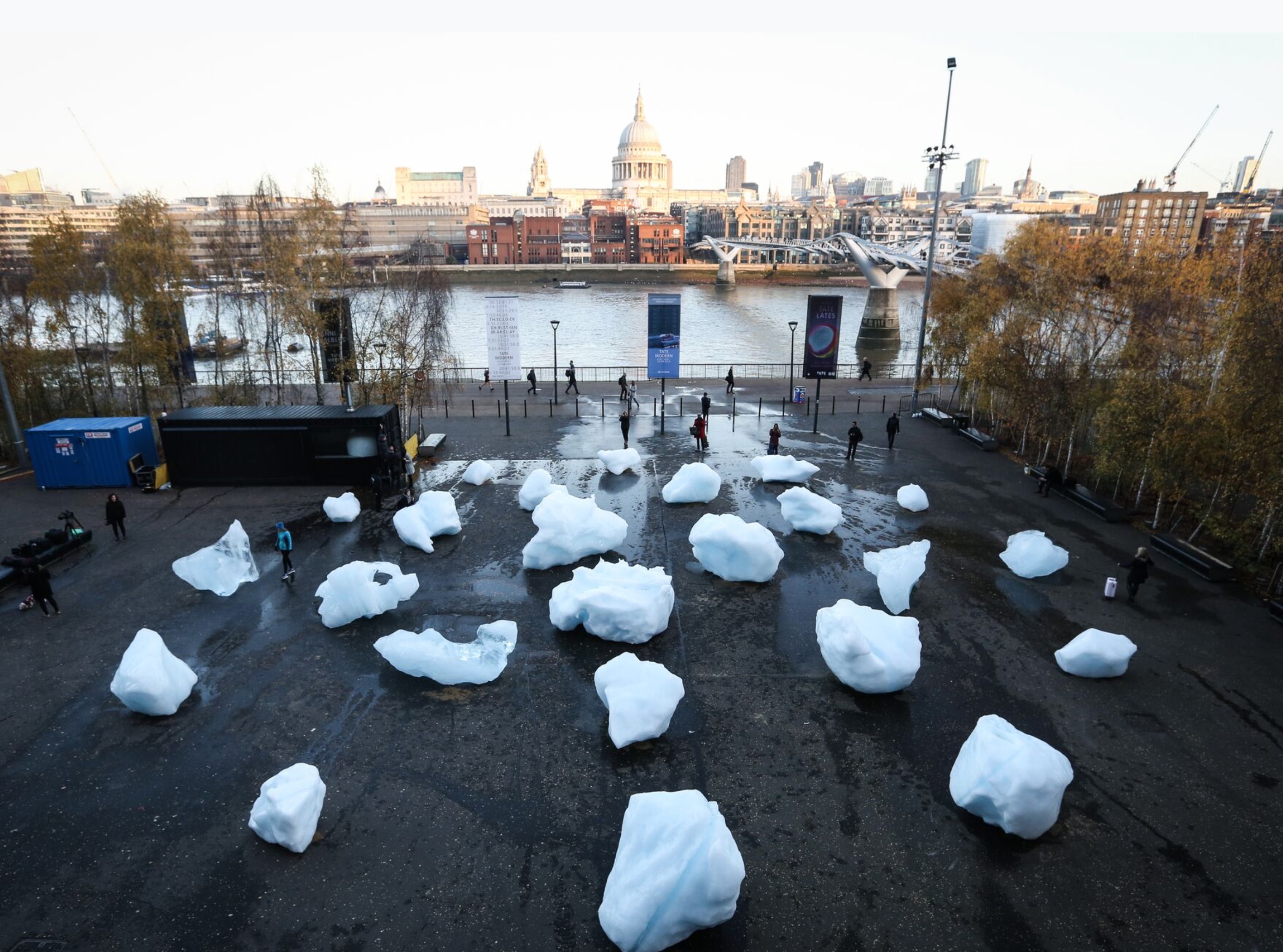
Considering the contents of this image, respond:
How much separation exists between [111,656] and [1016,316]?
2264 cm

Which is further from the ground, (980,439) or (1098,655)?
(1098,655)

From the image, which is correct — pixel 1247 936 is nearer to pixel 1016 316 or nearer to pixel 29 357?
pixel 1016 316

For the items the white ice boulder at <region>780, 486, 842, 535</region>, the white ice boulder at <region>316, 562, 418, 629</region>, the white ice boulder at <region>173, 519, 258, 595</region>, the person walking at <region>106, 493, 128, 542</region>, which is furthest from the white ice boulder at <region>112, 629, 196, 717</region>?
the white ice boulder at <region>780, 486, 842, 535</region>

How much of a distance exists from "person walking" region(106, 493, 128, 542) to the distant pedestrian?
10.6 ft

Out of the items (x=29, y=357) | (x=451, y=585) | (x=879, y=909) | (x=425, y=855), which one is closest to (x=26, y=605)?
(x=451, y=585)

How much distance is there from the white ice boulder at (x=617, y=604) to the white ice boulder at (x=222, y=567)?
19.3 ft

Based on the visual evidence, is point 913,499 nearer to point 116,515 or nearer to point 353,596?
point 353,596

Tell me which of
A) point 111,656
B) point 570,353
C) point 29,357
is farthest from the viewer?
point 570,353

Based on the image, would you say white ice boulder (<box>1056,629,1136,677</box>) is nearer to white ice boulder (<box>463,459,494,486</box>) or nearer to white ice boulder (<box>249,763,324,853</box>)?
white ice boulder (<box>249,763,324,853</box>)

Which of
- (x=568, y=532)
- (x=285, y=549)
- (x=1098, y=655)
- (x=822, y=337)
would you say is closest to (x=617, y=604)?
(x=568, y=532)

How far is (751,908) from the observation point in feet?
22.3

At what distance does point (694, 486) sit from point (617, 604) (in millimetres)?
6218

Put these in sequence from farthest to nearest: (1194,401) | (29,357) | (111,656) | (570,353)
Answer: (570,353) → (29,357) → (1194,401) → (111,656)

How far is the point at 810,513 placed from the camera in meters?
15.4
